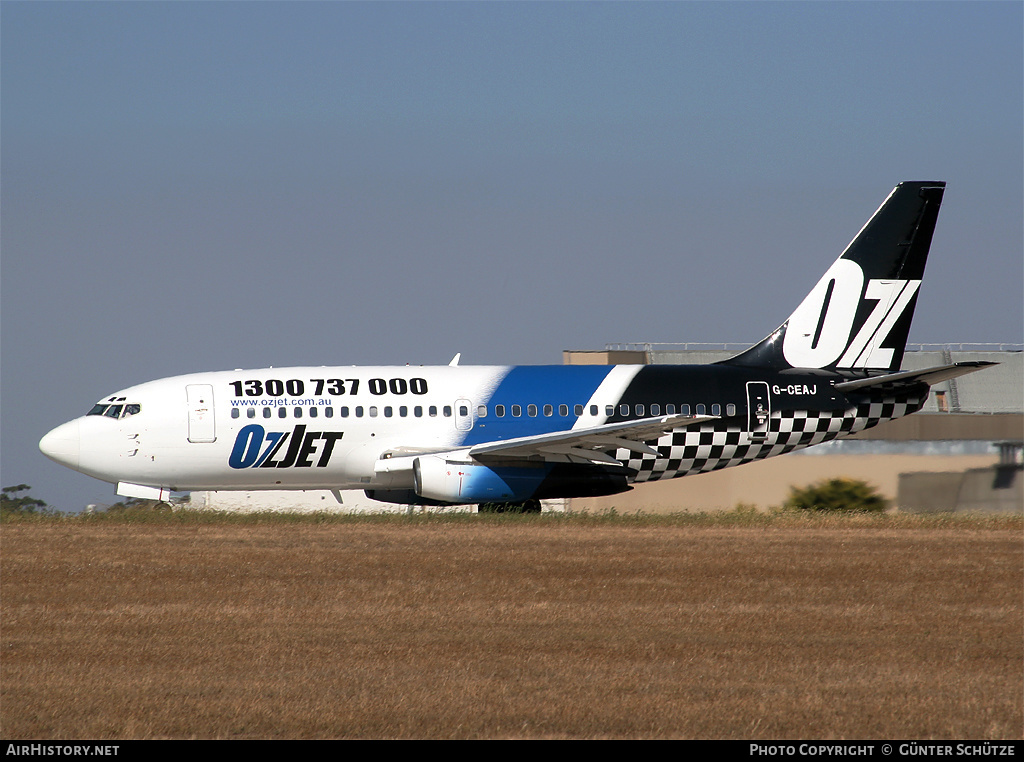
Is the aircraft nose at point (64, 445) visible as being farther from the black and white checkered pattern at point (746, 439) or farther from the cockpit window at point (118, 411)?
the black and white checkered pattern at point (746, 439)

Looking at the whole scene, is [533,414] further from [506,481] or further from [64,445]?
[64,445]

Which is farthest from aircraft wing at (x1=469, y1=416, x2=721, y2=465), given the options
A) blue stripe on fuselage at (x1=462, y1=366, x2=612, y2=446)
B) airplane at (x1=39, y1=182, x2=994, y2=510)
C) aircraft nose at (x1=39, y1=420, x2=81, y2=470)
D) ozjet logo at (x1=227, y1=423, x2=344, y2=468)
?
aircraft nose at (x1=39, y1=420, x2=81, y2=470)

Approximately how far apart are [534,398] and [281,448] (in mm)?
4863

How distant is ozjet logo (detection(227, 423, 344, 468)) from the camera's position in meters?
23.5

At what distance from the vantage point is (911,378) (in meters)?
24.3

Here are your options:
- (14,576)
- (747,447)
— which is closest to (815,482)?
(747,447)

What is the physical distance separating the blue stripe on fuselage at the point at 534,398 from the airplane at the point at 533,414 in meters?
0.03

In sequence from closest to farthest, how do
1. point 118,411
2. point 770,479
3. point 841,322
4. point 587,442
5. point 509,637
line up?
point 509,637
point 587,442
point 118,411
point 841,322
point 770,479

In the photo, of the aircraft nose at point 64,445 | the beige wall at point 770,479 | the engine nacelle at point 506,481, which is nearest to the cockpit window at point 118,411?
the aircraft nose at point 64,445

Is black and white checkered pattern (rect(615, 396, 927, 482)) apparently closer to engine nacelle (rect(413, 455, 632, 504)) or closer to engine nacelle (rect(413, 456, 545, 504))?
engine nacelle (rect(413, 455, 632, 504))

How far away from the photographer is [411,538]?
1889cm

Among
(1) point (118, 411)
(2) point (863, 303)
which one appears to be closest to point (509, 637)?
(1) point (118, 411)

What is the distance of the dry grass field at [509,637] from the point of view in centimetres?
795
